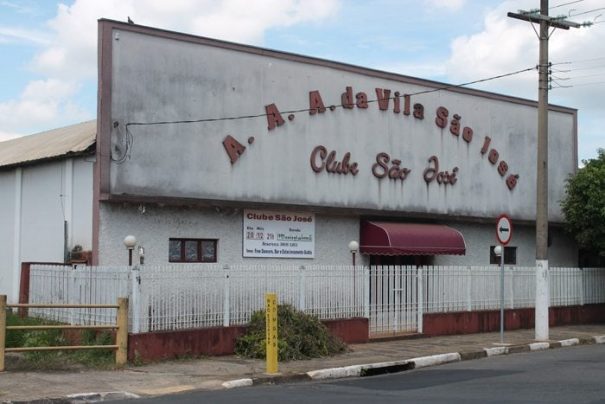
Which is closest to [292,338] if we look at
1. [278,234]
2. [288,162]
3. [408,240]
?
[278,234]

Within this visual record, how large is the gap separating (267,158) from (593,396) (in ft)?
33.3

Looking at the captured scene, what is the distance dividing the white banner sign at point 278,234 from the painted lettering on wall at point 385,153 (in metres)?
1.34

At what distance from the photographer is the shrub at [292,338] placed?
15477 millimetres

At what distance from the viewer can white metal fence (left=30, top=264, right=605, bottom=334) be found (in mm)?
15047

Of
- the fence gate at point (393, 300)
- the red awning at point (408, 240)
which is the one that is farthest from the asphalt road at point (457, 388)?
the red awning at point (408, 240)

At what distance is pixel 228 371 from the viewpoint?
550 inches

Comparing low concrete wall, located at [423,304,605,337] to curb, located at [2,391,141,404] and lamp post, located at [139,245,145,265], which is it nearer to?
lamp post, located at [139,245,145,265]

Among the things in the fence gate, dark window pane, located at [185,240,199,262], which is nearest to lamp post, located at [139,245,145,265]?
dark window pane, located at [185,240,199,262]

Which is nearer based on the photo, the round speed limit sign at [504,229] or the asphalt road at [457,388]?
the asphalt road at [457,388]

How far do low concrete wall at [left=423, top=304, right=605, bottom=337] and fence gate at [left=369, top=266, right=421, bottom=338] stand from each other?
1.71 ft

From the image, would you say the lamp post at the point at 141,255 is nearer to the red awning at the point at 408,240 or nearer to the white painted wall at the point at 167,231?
the white painted wall at the point at 167,231

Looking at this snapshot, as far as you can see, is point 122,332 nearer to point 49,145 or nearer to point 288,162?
point 288,162

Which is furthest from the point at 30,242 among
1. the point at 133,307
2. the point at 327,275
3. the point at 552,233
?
the point at 552,233

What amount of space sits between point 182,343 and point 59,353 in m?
2.16
